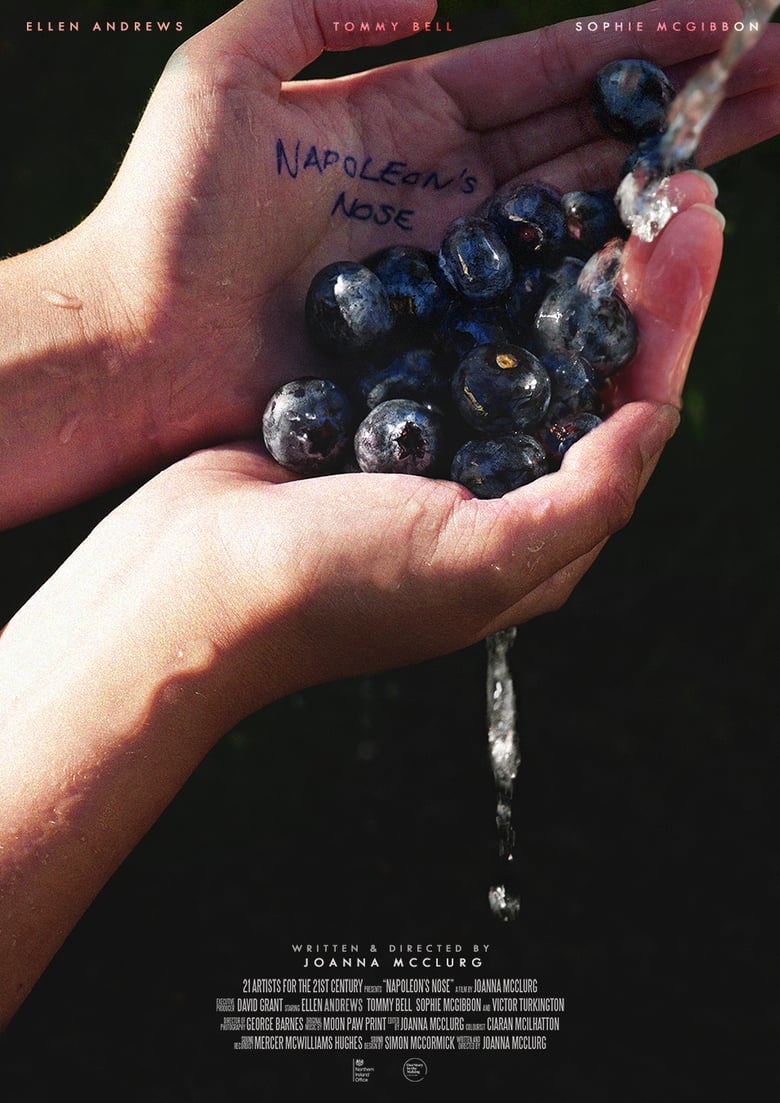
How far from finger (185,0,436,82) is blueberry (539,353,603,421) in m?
0.49

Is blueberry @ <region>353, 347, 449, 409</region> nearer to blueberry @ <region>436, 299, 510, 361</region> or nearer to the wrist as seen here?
blueberry @ <region>436, 299, 510, 361</region>

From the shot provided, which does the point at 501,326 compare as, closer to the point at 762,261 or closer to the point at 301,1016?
the point at 762,261

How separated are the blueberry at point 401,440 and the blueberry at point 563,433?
0.13m

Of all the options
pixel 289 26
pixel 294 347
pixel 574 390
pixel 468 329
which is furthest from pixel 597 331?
pixel 289 26

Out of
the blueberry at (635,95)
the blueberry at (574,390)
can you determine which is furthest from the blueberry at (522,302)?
the blueberry at (635,95)

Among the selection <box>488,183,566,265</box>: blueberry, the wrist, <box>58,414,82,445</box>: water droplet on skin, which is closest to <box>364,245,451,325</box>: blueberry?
<box>488,183,566,265</box>: blueberry

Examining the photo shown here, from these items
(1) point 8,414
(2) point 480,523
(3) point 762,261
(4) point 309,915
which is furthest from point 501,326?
(4) point 309,915

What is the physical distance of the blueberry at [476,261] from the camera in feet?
4.31

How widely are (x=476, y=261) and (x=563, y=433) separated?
0.26m

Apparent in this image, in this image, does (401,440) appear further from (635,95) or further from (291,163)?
(635,95)

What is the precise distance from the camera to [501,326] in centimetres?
136

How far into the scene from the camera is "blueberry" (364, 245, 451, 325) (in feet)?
4.40

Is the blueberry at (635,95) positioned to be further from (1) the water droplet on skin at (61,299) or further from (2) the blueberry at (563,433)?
(1) the water droplet on skin at (61,299)

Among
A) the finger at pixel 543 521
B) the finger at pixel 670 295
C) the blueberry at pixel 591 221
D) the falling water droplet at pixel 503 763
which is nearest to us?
the finger at pixel 543 521
